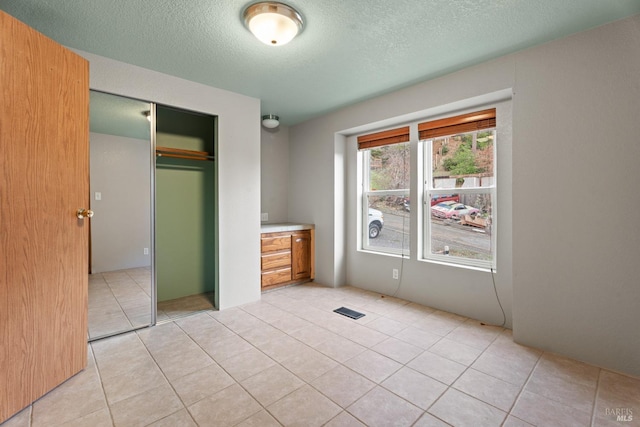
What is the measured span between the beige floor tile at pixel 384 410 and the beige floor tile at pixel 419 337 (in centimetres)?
74

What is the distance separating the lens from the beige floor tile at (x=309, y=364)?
6.52ft

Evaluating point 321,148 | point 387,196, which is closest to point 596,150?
point 387,196

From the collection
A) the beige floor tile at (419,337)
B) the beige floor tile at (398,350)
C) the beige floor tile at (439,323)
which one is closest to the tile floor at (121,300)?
the beige floor tile at (398,350)

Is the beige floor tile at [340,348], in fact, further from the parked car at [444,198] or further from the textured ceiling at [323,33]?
the textured ceiling at [323,33]

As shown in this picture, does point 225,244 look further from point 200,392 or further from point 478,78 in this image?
point 478,78

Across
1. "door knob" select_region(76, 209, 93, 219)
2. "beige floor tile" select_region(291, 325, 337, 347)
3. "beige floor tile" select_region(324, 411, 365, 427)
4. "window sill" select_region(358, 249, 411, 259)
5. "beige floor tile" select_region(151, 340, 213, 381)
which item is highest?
"door knob" select_region(76, 209, 93, 219)

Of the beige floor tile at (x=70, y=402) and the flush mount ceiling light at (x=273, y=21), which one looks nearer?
the beige floor tile at (x=70, y=402)

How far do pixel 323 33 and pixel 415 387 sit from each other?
247cm

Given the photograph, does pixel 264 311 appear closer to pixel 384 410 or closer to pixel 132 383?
pixel 132 383

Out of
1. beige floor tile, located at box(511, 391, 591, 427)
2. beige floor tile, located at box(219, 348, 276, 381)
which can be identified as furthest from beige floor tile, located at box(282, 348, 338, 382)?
beige floor tile, located at box(511, 391, 591, 427)

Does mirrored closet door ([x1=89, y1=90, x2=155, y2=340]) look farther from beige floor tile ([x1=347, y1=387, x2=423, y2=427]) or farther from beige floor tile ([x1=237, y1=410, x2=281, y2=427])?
beige floor tile ([x1=347, y1=387, x2=423, y2=427])

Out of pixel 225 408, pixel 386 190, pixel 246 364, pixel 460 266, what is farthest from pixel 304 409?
pixel 386 190

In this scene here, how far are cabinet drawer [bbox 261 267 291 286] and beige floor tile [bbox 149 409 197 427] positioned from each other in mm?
2179

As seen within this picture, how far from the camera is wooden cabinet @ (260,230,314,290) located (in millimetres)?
3805
